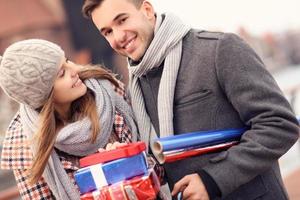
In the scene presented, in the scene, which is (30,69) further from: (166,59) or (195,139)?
(195,139)

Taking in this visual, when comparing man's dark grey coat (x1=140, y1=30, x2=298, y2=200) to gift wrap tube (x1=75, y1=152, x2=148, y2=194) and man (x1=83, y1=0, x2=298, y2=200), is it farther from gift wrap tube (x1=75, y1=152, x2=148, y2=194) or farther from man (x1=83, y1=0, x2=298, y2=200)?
gift wrap tube (x1=75, y1=152, x2=148, y2=194)

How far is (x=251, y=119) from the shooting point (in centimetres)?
137

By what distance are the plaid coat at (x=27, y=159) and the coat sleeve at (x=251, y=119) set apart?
40 centimetres

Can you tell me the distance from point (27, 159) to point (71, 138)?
19 centimetres

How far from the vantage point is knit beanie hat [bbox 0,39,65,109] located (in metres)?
1.52

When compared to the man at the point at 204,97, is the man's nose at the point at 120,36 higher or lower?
higher

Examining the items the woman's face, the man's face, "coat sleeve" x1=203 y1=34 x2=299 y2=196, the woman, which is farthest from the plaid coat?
"coat sleeve" x1=203 y1=34 x2=299 y2=196

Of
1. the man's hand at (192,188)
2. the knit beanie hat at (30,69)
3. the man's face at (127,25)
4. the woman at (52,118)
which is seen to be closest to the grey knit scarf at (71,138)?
the woman at (52,118)

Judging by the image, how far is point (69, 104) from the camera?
166 centimetres

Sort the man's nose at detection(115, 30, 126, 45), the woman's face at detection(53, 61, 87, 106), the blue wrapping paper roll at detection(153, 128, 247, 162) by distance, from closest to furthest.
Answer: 1. the blue wrapping paper roll at detection(153, 128, 247, 162)
2. the man's nose at detection(115, 30, 126, 45)
3. the woman's face at detection(53, 61, 87, 106)

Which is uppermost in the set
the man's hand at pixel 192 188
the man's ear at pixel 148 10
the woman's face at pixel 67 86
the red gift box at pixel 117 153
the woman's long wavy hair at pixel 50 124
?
the man's ear at pixel 148 10

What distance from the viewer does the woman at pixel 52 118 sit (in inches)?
60.5

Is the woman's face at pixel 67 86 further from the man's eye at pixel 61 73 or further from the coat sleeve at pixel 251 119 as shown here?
the coat sleeve at pixel 251 119

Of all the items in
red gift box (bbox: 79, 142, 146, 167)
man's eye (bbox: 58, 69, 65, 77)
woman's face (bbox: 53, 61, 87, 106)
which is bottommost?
red gift box (bbox: 79, 142, 146, 167)
